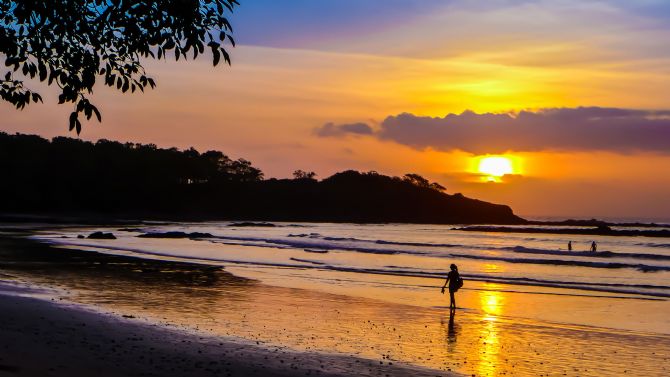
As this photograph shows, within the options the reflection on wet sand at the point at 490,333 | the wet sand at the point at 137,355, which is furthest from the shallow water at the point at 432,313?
the wet sand at the point at 137,355

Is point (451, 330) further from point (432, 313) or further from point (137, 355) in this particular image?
point (137, 355)

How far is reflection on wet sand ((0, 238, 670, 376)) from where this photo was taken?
1597cm

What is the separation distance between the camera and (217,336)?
677 inches

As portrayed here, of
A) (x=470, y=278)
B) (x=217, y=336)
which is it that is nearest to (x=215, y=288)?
(x=217, y=336)

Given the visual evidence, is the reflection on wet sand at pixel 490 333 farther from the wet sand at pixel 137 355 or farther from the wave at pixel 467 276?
the wave at pixel 467 276

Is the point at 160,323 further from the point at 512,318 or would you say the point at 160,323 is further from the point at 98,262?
the point at 98,262

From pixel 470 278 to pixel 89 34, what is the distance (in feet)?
112

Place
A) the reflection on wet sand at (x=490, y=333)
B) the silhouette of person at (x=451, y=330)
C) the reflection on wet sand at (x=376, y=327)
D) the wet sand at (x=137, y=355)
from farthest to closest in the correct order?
the silhouette of person at (x=451, y=330) → the reflection on wet sand at (x=376, y=327) → the reflection on wet sand at (x=490, y=333) → the wet sand at (x=137, y=355)

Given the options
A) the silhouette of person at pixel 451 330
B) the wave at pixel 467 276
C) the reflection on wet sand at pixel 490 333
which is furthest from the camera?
the wave at pixel 467 276

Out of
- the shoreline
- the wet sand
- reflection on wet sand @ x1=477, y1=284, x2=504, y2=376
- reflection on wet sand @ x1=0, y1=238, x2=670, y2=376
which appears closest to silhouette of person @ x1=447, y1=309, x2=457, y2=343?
reflection on wet sand @ x1=0, y1=238, x2=670, y2=376

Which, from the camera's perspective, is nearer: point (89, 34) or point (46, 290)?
point (89, 34)

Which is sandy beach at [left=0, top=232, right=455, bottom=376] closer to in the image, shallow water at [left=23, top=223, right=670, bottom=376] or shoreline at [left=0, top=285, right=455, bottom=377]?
shoreline at [left=0, top=285, right=455, bottom=377]

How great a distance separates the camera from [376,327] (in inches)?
784

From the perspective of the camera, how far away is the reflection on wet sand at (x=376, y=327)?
1597 cm
